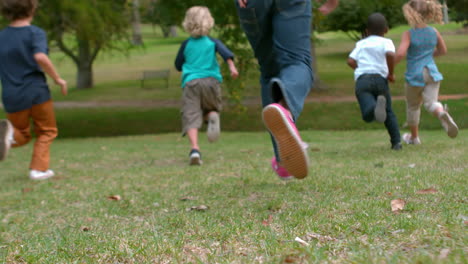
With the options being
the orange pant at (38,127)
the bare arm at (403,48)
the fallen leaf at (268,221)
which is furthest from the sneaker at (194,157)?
the fallen leaf at (268,221)

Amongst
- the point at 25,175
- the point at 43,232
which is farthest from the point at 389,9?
the point at 43,232

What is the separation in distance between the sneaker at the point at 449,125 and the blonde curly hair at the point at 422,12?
1.18 m

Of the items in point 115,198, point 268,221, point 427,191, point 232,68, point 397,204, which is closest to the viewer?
point 268,221

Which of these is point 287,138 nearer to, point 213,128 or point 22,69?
point 213,128

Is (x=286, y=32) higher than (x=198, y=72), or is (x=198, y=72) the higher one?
(x=286, y=32)

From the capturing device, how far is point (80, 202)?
5586mm

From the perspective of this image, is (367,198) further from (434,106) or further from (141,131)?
(141,131)

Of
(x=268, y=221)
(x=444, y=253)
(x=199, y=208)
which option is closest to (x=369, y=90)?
(x=199, y=208)

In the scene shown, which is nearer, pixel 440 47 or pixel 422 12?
pixel 422 12

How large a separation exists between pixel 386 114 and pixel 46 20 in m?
11.7

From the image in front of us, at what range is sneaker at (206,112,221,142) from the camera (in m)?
7.65

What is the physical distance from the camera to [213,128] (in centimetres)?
779

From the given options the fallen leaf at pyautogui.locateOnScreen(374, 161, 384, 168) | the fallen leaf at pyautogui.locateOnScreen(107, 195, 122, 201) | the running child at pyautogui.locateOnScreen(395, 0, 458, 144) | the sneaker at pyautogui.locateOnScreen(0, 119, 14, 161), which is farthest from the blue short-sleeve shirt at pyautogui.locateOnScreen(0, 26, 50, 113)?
the running child at pyautogui.locateOnScreen(395, 0, 458, 144)

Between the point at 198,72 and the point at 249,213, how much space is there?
4151 mm
